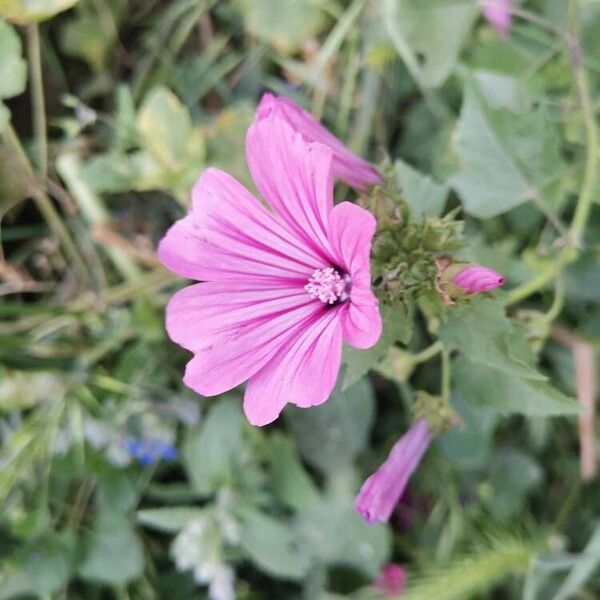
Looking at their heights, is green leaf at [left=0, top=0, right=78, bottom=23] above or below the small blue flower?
above

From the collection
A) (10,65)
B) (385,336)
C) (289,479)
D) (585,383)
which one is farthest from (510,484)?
(10,65)

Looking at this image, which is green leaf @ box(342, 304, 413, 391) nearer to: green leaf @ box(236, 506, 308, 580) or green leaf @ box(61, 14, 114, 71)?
green leaf @ box(236, 506, 308, 580)

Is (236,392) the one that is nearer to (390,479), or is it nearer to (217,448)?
(217,448)

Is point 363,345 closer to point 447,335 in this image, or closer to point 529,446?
point 447,335

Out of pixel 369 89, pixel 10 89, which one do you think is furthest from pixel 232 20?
pixel 10 89

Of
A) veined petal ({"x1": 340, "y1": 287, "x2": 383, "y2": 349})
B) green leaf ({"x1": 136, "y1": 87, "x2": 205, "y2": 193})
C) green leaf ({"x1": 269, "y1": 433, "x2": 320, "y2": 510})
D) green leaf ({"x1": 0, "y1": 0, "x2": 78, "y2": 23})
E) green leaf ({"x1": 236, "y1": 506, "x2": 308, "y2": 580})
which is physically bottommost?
green leaf ({"x1": 236, "y1": 506, "x2": 308, "y2": 580})

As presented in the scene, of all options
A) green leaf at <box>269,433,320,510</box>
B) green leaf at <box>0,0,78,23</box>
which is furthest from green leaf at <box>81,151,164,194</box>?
green leaf at <box>269,433,320,510</box>
